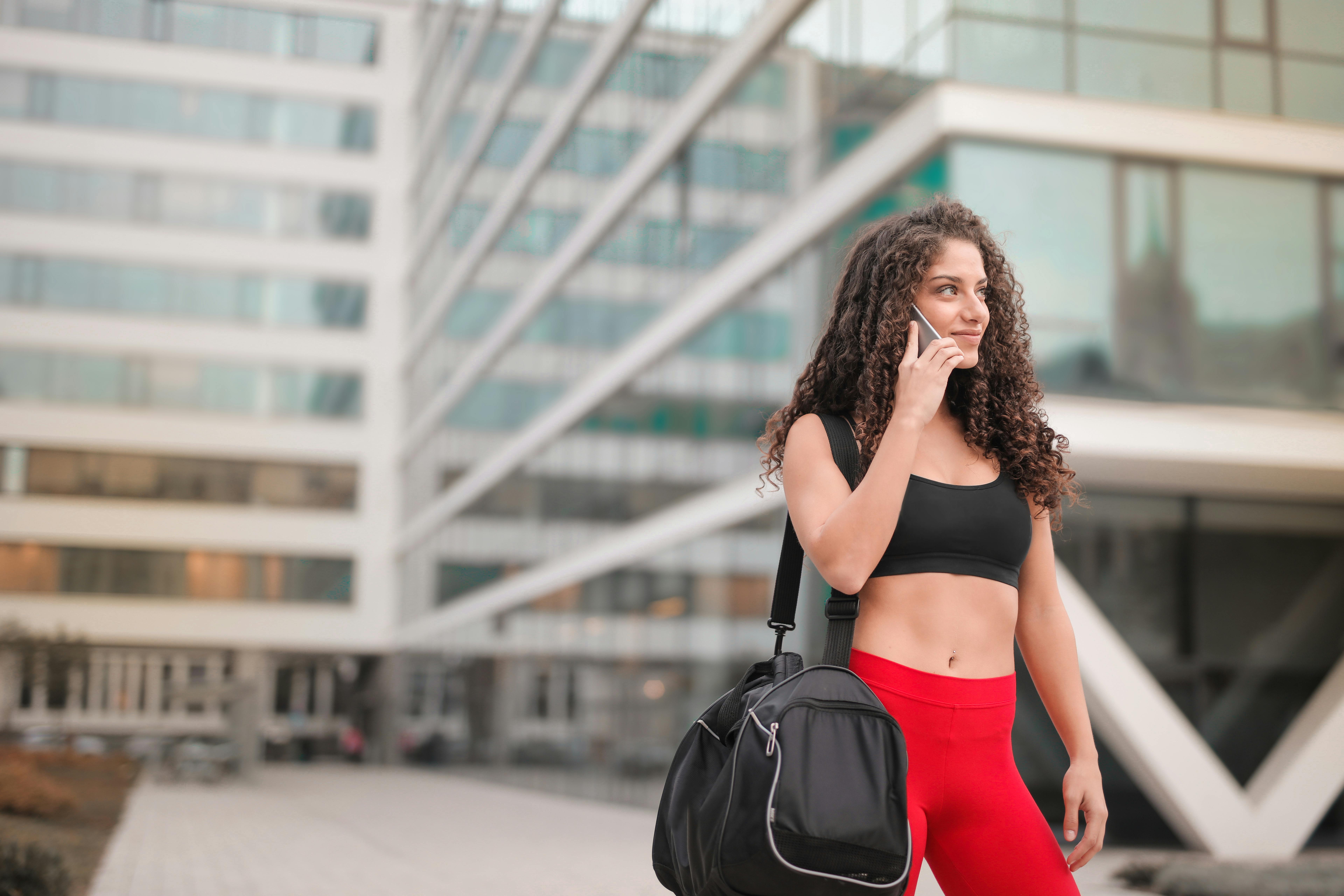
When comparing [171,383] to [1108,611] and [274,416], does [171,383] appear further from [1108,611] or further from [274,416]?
[1108,611]

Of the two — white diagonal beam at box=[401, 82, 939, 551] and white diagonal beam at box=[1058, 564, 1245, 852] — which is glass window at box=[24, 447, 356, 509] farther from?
white diagonal beam at box=[1058, 564, 1245, 852]

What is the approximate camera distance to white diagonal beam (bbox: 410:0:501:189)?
123ft

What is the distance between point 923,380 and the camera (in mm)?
2393

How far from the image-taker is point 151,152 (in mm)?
47781

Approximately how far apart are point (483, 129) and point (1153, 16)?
24.7m

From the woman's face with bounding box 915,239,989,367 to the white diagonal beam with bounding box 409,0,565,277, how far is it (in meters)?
28.6

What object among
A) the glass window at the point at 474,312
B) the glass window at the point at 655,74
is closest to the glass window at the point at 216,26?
the glass window at the point at 474,312

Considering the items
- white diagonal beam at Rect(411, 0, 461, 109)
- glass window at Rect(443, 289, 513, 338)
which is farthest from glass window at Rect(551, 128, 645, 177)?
white diagonal beam at Rect(411, 0, 461, 109)

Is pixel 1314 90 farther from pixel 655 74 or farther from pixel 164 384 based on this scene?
pixel 164 384

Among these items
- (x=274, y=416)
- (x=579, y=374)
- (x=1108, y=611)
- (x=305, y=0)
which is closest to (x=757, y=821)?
(x=1108, y=611)

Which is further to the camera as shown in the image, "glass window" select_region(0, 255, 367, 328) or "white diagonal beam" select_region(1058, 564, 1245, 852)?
"glass window" select_region(0, 255, 367, 328)

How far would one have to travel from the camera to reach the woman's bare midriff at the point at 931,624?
2426 millimetres

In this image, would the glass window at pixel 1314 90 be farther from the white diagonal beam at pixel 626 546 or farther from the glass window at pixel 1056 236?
the white diagonal beam at pixel 626 546

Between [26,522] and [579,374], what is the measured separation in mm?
25364
